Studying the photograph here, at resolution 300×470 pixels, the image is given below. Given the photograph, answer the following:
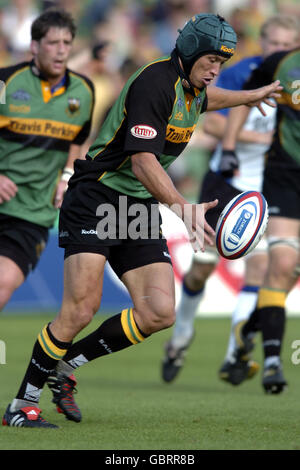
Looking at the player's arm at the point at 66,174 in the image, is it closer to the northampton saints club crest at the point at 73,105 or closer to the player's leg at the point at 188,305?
the northampton saints club crest at the point at 73,105

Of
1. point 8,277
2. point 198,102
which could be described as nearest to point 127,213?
point 198,102

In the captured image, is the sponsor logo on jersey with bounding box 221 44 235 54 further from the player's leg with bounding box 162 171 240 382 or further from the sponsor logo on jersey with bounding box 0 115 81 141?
the player's leg with bounding box 162 171 240 382

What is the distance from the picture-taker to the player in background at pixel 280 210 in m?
7.54

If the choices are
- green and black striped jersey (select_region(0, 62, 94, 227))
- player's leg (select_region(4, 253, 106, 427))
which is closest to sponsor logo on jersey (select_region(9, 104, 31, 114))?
green and black striped jersey (select_region(0, 62, 94, 227))

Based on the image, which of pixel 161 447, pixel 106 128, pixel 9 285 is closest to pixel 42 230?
pixel 9 285

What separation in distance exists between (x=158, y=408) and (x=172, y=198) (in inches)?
74.1

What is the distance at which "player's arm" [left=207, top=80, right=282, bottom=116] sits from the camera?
6.21m

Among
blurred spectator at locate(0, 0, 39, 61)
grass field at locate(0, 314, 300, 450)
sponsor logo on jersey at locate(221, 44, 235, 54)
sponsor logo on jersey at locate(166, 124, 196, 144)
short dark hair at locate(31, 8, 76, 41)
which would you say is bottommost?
grass field at locate(0, 314, 300, 450)

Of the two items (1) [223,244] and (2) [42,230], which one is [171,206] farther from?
(2) [42,230]

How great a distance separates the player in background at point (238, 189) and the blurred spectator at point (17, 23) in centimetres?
609

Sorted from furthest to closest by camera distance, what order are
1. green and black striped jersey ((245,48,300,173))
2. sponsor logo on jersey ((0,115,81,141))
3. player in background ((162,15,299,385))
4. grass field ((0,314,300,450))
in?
player in background ((162,15,299,385)) → green and black striped jersey ((245,48,300,173)) → sponsor logo on jersey ((0,115,81,141)) → grass field ((0,314,300,450))

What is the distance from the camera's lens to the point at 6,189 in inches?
276

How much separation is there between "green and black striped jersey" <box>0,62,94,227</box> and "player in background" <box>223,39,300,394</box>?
1.45 meters
